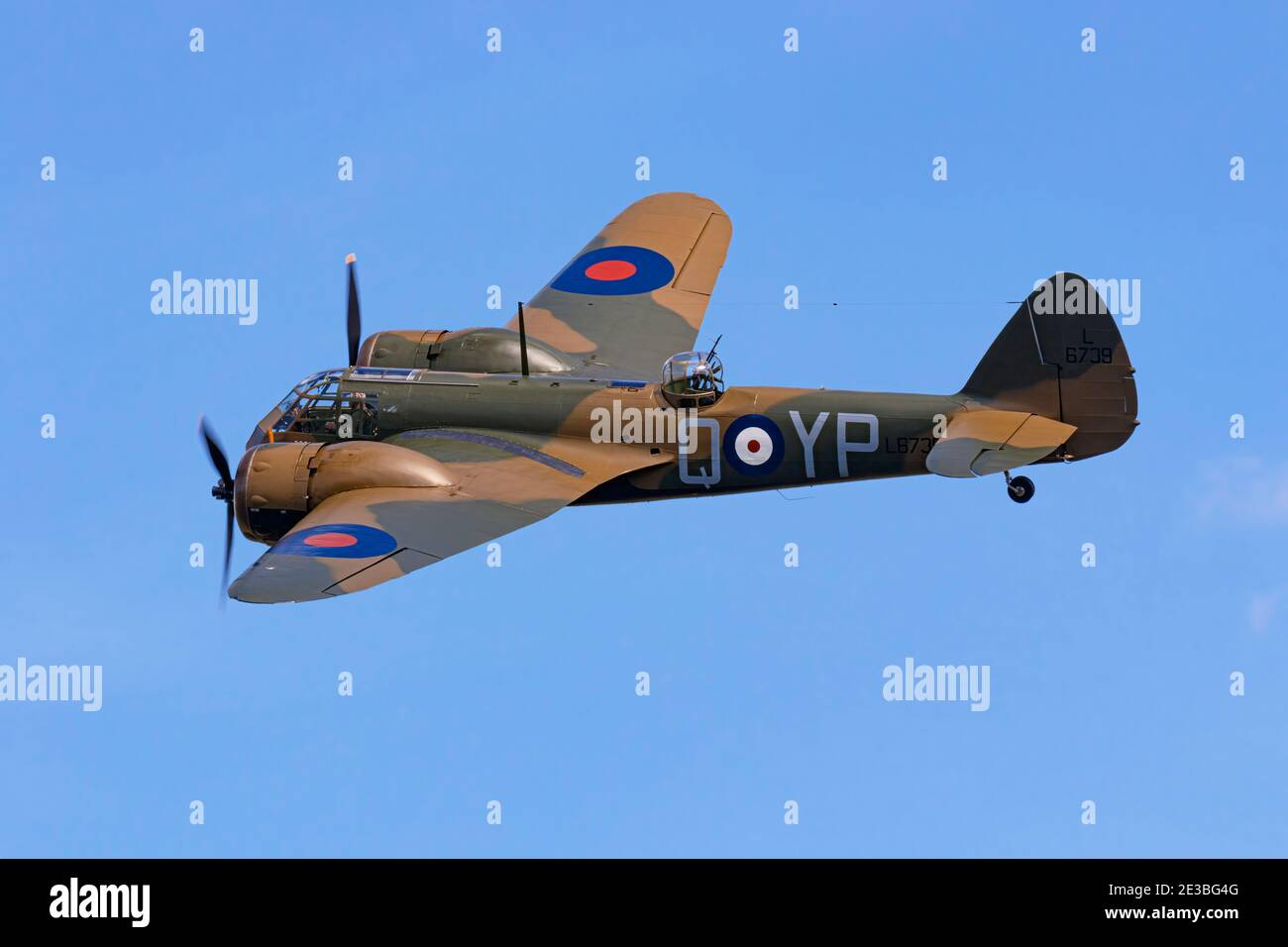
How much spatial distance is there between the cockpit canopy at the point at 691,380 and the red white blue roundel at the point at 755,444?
74cm

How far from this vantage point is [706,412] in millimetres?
41094

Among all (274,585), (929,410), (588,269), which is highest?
(588,269)

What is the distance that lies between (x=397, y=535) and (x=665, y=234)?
1375 centimetres

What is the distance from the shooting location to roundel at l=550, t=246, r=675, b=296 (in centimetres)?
4750

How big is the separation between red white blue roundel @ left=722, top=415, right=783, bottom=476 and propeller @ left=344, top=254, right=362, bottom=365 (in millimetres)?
8531

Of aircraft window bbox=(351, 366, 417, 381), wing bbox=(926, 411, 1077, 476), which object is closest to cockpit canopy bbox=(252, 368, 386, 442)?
aircraft window bbox=(351, 366, 417, 381)

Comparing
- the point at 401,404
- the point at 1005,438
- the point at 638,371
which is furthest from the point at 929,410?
the point at 401,404

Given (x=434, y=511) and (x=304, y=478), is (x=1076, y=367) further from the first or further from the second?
(x=304, y=478)

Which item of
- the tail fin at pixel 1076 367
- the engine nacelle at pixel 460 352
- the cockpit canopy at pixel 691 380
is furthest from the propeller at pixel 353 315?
the tail fin at pixel 1076 367

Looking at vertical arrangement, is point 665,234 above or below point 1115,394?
above

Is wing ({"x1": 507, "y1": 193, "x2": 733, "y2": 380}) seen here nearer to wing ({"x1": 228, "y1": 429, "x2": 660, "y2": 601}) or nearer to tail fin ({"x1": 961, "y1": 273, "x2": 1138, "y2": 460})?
wing ({"x1": 228, "y1": 429, "x2": 660, "y2": 601})

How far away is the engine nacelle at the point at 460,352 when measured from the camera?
142 ft

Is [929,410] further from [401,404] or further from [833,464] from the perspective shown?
[401,404]

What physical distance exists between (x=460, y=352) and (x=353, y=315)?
3278 millimetres
